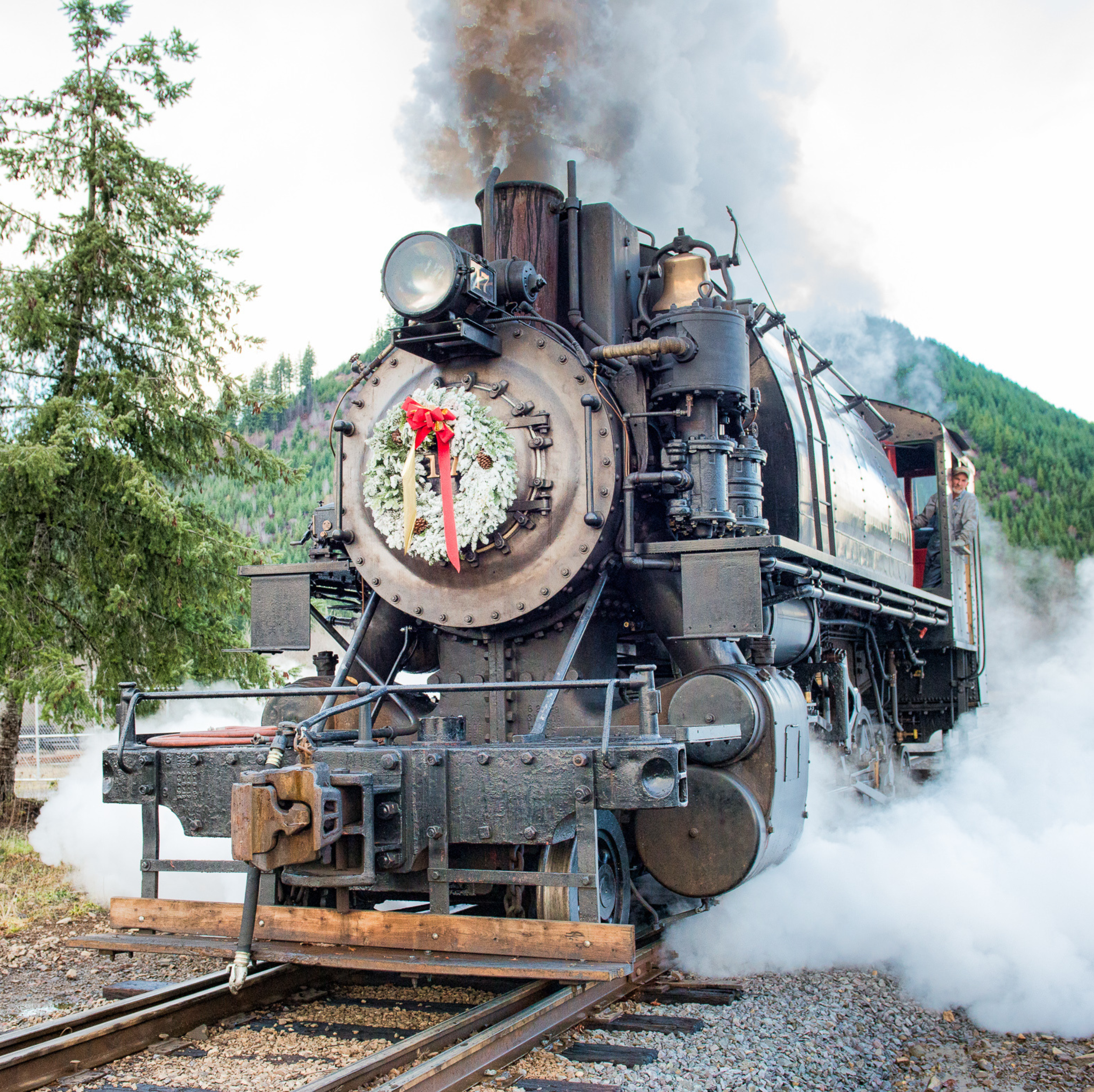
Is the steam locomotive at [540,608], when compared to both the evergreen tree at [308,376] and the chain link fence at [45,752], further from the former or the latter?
the evergreen tree at [308,376]

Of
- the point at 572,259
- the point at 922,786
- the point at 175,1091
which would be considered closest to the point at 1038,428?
the point at 922,786

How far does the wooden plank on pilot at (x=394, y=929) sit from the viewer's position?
3.89 metres

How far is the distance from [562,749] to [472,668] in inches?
A: 56.2

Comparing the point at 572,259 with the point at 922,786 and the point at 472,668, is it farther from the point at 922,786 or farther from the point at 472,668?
the point at 922,786

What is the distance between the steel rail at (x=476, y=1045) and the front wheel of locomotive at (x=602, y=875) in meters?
0.29

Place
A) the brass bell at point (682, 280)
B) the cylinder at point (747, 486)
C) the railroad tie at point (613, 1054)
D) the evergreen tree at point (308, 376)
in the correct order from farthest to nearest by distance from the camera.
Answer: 1. the evergreen tree at point (308, 376)
2. the brass bell at point (682, 280)
3. the cylinder at point (747, 486)
4. the railroad tie at point (613, 1054)

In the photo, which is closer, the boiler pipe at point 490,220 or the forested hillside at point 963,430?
the boiler pipe at point 490,220

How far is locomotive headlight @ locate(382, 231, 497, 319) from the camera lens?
4965 millimetres

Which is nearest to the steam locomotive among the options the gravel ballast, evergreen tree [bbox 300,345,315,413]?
the gravel ballast

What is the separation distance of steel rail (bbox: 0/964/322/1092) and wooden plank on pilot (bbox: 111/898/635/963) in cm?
27

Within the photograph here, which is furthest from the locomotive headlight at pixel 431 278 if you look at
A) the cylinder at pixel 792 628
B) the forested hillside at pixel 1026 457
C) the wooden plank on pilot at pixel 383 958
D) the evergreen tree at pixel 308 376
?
the evergreen tree at pixel 308 376

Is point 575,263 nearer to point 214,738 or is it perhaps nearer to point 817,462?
point 817,462

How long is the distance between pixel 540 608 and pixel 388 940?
1.61 m

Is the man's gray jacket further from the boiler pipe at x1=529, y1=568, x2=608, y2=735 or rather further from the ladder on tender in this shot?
the boiler pipe at x1=529, y1=568, x2=608, y2=735
